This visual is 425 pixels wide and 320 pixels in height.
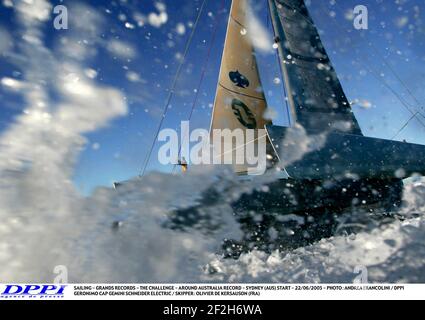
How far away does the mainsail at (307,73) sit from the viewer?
13.9ft

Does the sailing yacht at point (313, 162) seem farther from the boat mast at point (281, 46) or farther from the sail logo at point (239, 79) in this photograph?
the sail logo at point (239, 79)

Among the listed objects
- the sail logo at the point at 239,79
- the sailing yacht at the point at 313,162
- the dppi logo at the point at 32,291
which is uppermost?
the sail logo at the point at 239,79

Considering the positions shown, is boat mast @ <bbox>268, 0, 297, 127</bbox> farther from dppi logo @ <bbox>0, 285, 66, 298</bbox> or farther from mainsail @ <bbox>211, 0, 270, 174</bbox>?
dppi logo @ <bbox>0, 285, 66, 298</bbox>

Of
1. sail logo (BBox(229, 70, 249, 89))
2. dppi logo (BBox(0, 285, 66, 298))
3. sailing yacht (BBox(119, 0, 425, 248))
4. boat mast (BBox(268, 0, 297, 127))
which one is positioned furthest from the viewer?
sail logo (BBox(229, 70, 249, 89))

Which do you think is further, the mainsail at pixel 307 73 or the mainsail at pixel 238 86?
the mainsail at pixel 238 86

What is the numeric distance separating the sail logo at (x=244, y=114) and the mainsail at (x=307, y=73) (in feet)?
5.77

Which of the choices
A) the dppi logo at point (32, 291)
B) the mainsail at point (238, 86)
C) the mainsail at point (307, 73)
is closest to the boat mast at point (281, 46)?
the mainsail at point (307, 73)

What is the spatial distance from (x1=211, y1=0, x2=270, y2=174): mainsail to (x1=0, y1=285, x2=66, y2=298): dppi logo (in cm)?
494

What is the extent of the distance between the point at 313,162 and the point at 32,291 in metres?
2.40

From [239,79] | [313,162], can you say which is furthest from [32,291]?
[239,79]

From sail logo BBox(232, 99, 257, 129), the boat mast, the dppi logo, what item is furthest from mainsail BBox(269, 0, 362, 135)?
the dppi logo

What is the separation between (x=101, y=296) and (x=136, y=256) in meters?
0.90

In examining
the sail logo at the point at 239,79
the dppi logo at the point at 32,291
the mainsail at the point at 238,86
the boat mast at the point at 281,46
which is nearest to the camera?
the dppi logo at the point at 32,291

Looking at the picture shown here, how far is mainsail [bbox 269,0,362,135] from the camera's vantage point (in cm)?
424
